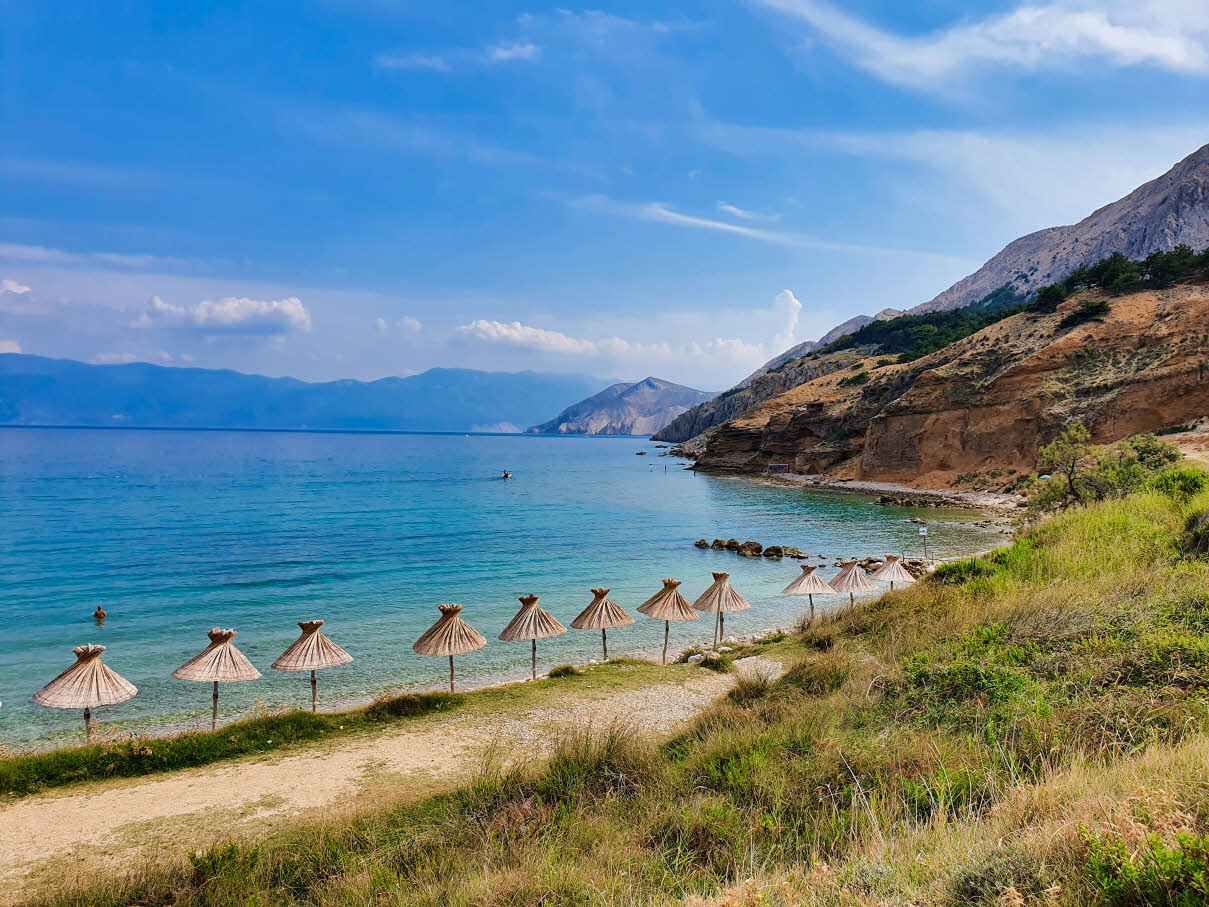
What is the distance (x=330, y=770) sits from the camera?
31.1 feet

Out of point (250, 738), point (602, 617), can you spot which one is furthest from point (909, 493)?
point (250, 738)

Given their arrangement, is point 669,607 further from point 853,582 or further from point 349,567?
Result: point 349,567

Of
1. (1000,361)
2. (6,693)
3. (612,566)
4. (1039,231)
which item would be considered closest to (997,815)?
(6,693)

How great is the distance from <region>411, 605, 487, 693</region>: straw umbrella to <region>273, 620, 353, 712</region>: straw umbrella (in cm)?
161

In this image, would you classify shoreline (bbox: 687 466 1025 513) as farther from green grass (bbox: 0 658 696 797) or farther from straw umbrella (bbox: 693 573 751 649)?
green grass (bbox: 0 658 696 797)

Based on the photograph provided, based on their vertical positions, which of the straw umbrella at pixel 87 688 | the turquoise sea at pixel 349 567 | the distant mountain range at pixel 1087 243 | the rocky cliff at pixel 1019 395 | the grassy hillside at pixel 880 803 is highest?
the distant mountain range at pixel 1087 243

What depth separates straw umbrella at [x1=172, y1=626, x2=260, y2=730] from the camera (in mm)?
12109

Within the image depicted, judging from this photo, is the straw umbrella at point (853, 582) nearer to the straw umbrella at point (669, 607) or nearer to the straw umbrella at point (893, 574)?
the straw umbrella at point (893, 574)

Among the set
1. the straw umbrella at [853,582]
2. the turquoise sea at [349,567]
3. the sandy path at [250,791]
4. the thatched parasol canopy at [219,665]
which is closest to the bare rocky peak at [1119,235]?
the turquoise sea at [349,567]

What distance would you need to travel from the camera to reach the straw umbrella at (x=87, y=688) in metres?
11.0

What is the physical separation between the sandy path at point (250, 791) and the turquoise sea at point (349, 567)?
4470 mm

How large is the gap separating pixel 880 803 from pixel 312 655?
11.7 meters

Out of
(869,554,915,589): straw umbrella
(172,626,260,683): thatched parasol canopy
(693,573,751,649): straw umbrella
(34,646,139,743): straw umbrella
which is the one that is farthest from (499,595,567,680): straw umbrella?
(869,554,915,589): straw umbrella

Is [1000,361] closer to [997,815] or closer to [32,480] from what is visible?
[997,815]
